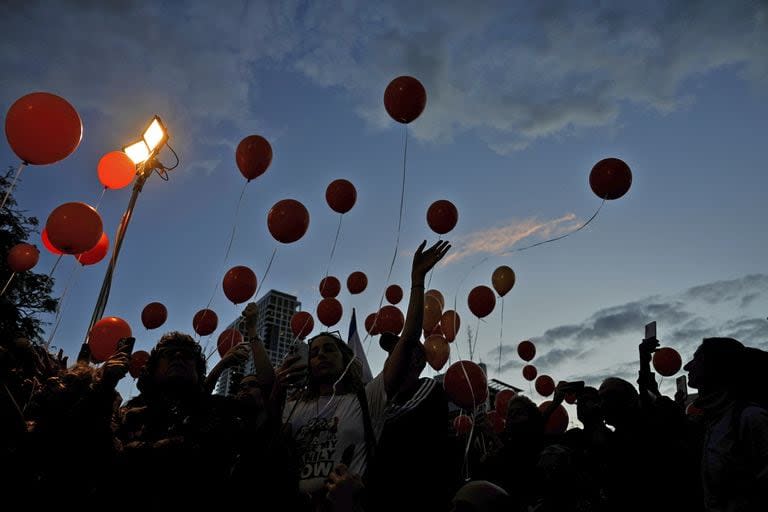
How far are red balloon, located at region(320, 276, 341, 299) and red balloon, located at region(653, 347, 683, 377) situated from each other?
17.8ft

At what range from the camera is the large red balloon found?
8047mm

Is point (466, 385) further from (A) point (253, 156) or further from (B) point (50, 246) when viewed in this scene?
(B) point (50, 246)

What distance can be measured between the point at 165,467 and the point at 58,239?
11.1 feet

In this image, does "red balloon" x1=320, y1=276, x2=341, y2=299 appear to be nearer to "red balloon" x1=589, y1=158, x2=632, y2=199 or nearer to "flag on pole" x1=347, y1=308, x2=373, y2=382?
"flag on pole" x1=347, y1=308, x2=373, y2=382

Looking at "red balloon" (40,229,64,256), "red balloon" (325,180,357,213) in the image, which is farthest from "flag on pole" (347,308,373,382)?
"red balloon" (40,229,64,256)

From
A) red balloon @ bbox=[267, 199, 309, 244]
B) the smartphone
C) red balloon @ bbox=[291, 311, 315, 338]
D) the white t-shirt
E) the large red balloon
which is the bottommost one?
the white t-shirt

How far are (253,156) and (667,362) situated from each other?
22.9 ft

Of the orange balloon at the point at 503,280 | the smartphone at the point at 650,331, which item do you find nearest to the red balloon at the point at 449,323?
the orange balloon at the point at 503,280

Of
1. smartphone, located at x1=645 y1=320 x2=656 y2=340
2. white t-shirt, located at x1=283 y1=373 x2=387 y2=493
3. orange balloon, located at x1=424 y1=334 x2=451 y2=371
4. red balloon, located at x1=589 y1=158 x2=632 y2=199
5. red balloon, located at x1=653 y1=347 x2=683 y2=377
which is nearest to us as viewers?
white t-shirt, located at x1=283 y1=373 x2=387 y2=493

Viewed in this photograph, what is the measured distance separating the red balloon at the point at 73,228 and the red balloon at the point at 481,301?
5026mm

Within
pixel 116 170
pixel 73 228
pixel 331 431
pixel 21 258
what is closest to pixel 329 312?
pixel 116 170

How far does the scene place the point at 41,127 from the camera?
3770mm

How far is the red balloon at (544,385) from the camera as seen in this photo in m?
10.3

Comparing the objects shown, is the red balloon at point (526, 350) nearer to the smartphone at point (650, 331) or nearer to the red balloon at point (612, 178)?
the red balloon at point (612, 178)
